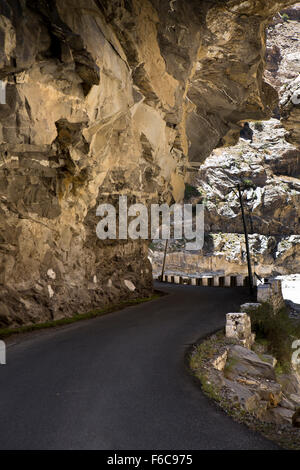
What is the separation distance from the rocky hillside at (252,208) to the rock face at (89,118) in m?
44.1

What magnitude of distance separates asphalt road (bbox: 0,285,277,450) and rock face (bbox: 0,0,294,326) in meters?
3.26

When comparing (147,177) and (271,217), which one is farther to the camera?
(271,217)

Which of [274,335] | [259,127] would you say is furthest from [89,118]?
[259,127]

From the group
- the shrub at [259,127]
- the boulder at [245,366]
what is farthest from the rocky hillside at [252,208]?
the boulder at [245,366]

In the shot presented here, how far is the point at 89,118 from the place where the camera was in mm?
11656

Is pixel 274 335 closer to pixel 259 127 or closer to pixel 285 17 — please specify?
pixel 259 127

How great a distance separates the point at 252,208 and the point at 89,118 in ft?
194

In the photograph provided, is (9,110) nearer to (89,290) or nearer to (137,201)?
(89,290)

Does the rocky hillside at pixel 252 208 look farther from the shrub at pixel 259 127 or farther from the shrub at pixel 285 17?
the shrub at pixel 285 17

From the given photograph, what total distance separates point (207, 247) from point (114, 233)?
158 feet

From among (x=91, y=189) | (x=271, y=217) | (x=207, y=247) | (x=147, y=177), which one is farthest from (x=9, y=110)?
(x=271, y=217)

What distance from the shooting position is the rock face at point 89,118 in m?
9.73

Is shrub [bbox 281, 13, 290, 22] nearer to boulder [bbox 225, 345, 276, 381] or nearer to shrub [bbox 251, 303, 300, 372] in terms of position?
shrub [bbox 251, 303, 300, 372]

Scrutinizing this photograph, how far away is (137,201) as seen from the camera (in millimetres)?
19328
